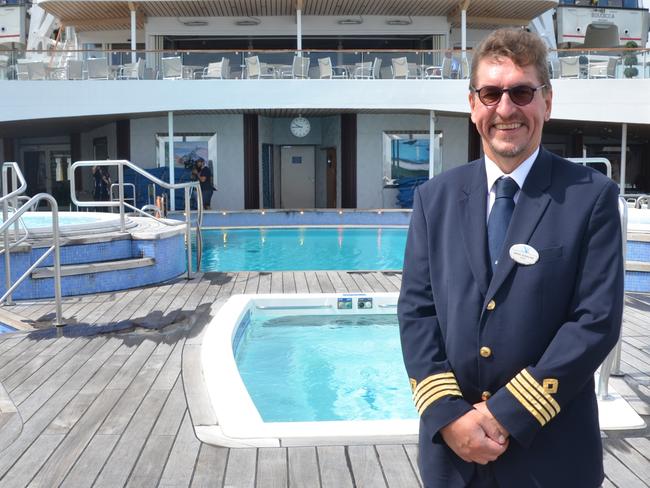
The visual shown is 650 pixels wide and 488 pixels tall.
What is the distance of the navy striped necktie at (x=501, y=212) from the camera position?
5.56 feet

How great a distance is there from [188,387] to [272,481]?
138 cm

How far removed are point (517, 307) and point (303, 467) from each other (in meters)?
1.53

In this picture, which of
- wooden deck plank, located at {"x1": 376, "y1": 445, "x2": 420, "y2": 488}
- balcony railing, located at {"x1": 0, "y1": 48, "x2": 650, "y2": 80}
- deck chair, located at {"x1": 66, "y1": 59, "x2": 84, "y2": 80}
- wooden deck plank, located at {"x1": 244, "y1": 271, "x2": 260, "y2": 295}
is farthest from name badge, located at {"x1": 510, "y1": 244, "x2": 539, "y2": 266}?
deck chair, located at {"x1": 66, "y1": 59, "x2": 84, "y2": 80}

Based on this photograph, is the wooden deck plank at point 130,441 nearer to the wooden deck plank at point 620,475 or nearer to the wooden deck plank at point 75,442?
the wooden deck plank at point 75,442

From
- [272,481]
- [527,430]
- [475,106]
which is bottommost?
[272,481]

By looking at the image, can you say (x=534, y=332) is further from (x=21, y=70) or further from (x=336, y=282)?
(x=21, y=70)

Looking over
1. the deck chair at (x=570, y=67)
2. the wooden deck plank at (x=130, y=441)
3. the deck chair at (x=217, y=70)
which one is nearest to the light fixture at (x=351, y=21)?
the deck chair at (x=217, y=70)

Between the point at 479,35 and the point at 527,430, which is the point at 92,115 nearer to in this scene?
the point at 479,35

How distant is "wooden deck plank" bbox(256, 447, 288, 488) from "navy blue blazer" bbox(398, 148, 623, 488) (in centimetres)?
111

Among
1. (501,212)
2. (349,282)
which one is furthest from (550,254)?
(349,282)

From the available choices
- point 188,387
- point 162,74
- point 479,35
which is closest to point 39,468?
point 188,387

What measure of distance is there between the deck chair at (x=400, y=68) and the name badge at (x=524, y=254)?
15936 millimetres

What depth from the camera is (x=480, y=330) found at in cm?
165

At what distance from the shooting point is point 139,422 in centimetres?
338
